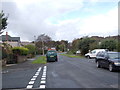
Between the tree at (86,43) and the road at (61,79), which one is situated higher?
the tree at (86,43)

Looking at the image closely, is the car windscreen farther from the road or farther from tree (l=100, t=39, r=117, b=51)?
tree (l=100, t=39, r=117, b=51)

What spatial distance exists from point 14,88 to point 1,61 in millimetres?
12739

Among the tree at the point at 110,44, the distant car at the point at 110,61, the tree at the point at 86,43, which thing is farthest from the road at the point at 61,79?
the tree at the point at 86,43

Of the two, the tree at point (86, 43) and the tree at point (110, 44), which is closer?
the tree at point (110, 44)

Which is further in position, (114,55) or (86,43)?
(86,43)

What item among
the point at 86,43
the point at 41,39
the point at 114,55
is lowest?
the point at 114,55

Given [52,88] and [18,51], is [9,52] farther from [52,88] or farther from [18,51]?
[52,88]

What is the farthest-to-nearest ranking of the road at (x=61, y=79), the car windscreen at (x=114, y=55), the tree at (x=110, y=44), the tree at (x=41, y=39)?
the tree at (x=41, y=39) < the tree at (x=110, y=44) < the car windscreen at (x=114, y=55) < the road at (x=61, y=79)

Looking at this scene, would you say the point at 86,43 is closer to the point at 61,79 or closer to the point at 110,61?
the point at 110,61

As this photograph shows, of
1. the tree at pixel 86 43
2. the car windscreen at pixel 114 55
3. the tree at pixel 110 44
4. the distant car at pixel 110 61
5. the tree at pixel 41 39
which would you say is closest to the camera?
the distant car at pixel 110 61

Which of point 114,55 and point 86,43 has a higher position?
point 86,43

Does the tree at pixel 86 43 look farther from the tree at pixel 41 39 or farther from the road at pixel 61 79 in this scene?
the tree at pixel 41 39

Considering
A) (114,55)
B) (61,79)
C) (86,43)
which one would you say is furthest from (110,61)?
(86,43)

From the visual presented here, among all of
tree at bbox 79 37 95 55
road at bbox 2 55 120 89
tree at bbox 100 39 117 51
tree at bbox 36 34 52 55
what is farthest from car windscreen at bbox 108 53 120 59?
tree at bbox 36 34 52 55
